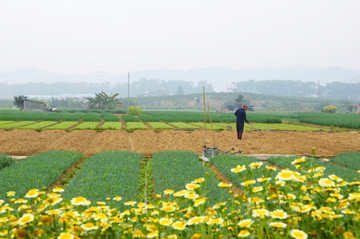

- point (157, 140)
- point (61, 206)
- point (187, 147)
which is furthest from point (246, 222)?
point (157, 140)

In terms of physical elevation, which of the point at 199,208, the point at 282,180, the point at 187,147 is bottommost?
the point at 187,147

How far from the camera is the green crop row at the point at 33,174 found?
19.9ft

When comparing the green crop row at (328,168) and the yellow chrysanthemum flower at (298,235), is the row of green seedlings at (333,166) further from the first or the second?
the yellow chrysanthemum flower at (298,235)

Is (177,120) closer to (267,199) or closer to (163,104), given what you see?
(267,199)

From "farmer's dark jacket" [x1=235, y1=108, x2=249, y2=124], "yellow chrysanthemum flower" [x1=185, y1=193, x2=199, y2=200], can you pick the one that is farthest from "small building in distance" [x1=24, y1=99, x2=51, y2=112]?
Result: "yellow chrysanthemum flower" [x1=185, y1=193, x2=199, y2=200]

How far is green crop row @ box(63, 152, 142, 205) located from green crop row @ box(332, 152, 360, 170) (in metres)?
7.05

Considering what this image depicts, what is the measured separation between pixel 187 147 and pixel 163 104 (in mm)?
110379

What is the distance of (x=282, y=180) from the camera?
222 cm

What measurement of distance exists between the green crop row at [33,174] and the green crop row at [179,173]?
276 cm

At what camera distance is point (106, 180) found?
22.6ft

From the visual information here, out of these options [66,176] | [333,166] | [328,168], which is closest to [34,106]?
[66,176]

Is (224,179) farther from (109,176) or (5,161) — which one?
(5,161)

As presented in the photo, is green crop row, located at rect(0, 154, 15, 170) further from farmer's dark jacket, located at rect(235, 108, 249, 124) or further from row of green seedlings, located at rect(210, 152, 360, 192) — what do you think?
farmer's dark jacket, located at rect(235, 108, 249, 124)

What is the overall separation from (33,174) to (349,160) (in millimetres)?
10230
